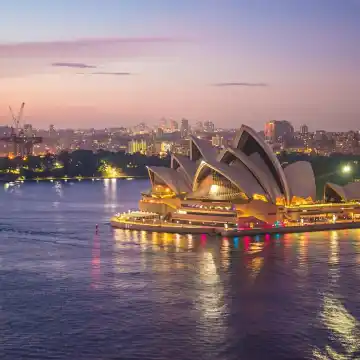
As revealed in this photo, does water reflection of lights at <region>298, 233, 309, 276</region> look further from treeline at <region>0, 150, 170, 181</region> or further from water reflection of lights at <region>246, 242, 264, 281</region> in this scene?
treeline at <region>0, 150, 170, 181</region>

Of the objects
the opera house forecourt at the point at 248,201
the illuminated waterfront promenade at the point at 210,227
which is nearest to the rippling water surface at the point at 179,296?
the illuminated waterfront promenade at the point at 210,227

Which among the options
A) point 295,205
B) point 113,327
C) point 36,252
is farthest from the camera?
point 295,205

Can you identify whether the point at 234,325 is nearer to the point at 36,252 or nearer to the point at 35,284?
the point at 35,284

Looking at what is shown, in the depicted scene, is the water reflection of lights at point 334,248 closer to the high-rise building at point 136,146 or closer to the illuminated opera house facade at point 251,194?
the illuminated opera house facade at point 251,194

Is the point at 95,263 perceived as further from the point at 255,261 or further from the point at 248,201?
the point at 248,201

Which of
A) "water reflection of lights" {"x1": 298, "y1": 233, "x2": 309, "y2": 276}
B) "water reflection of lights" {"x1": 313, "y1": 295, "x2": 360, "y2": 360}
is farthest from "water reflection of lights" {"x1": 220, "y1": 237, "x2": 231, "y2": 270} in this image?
"water reflection of lights" {"x1": 313, "y1": 295, "x2": 360, "y2": 360}

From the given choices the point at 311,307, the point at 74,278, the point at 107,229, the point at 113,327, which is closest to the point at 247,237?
the point at 107,229
